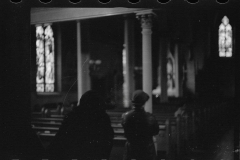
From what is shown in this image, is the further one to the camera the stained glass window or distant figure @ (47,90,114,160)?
the stained glass window

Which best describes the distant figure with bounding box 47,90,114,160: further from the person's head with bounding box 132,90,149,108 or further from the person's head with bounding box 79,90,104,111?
the person's head with bounding box 132,90,149,108

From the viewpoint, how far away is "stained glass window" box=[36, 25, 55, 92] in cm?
266

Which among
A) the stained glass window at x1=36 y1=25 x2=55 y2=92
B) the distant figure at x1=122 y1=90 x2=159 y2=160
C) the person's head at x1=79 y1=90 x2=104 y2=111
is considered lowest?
the distant figure at x1=122 y1=90 x2=159 y2=160

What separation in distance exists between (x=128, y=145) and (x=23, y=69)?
1.18 m

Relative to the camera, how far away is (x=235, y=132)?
2.39 metres

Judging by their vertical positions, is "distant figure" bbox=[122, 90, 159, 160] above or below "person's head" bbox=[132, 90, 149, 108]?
below

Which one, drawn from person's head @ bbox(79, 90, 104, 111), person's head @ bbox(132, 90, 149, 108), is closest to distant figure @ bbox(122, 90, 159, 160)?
person's head @ bbox(132, 90, 149, 108)

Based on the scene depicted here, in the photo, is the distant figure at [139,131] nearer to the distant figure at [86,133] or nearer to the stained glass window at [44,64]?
the distant figure at [86,133]

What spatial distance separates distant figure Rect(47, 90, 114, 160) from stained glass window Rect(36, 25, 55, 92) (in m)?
0.42

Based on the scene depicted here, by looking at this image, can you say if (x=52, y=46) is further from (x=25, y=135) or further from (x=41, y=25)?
(x=25, y=135)

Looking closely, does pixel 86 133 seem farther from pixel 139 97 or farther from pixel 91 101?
pixel 139 97

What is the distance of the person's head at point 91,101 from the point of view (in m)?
2.51

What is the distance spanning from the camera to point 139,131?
2.89m

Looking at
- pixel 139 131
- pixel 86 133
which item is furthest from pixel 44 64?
pixel 139 131
